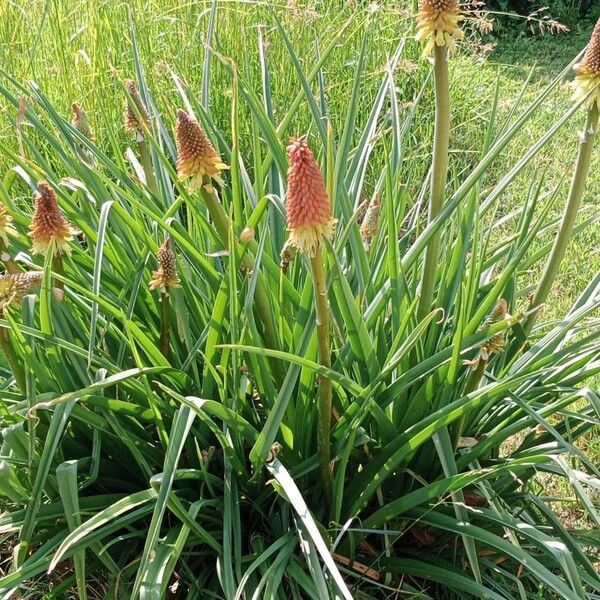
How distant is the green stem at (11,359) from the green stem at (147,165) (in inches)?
23.2

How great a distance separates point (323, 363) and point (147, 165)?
2.77 ft

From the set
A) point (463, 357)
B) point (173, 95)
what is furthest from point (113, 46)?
point (463, 357)

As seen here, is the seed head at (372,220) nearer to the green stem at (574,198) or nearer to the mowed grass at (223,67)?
the green stem at (574,198)

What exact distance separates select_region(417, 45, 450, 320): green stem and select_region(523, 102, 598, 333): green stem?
23 centimetres

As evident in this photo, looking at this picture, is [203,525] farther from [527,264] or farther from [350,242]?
[527,264]

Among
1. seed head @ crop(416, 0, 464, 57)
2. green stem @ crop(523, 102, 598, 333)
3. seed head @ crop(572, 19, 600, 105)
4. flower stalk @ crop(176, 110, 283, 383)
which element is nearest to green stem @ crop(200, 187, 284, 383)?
flower stalk @ crop(176, 110, 283, 383)

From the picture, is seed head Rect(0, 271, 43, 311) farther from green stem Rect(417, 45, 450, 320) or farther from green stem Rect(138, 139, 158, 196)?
green stem Rect(417, 45, 450, 320)

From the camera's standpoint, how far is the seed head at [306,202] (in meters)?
1.10

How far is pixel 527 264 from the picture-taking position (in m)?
1.91

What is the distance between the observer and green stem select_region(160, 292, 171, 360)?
5.54 feet

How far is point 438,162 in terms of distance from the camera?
142 centimetres

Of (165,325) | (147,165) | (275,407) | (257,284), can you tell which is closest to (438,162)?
(257,284)

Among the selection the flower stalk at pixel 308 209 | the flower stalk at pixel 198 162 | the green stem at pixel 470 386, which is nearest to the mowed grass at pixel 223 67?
the green stem at pixel 470 386

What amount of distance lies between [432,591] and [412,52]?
10.4 ft
